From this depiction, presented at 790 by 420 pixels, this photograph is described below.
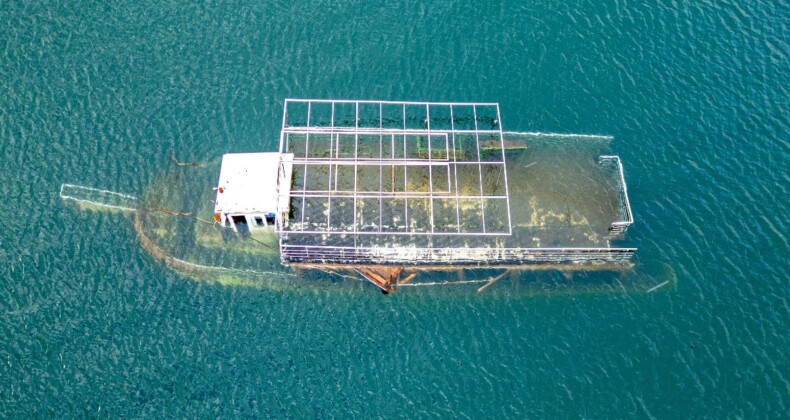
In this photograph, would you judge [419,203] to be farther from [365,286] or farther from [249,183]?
[249,183]

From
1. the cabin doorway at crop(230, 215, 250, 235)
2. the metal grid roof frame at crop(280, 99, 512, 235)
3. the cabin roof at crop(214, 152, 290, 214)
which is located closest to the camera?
the cabin roof at crop(214, 152, 290, 214)

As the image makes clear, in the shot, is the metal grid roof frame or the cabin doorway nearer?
the metal grid roof frame

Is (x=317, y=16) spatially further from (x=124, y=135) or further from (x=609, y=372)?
(x=609, y=372)

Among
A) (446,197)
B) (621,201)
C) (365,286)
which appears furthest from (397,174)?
(621,201)

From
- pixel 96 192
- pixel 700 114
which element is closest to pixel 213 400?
pixel 96 192

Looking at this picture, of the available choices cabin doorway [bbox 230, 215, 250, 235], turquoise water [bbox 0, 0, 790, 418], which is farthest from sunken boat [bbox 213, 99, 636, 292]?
turquoise water [bbox 0, 0, 790, 418]

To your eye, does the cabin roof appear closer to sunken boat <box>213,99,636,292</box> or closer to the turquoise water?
sunken boat <box>213,99,636,292</box>

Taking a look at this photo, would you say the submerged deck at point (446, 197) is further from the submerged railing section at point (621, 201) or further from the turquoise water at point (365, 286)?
the turquoise water at point (365, 286)
